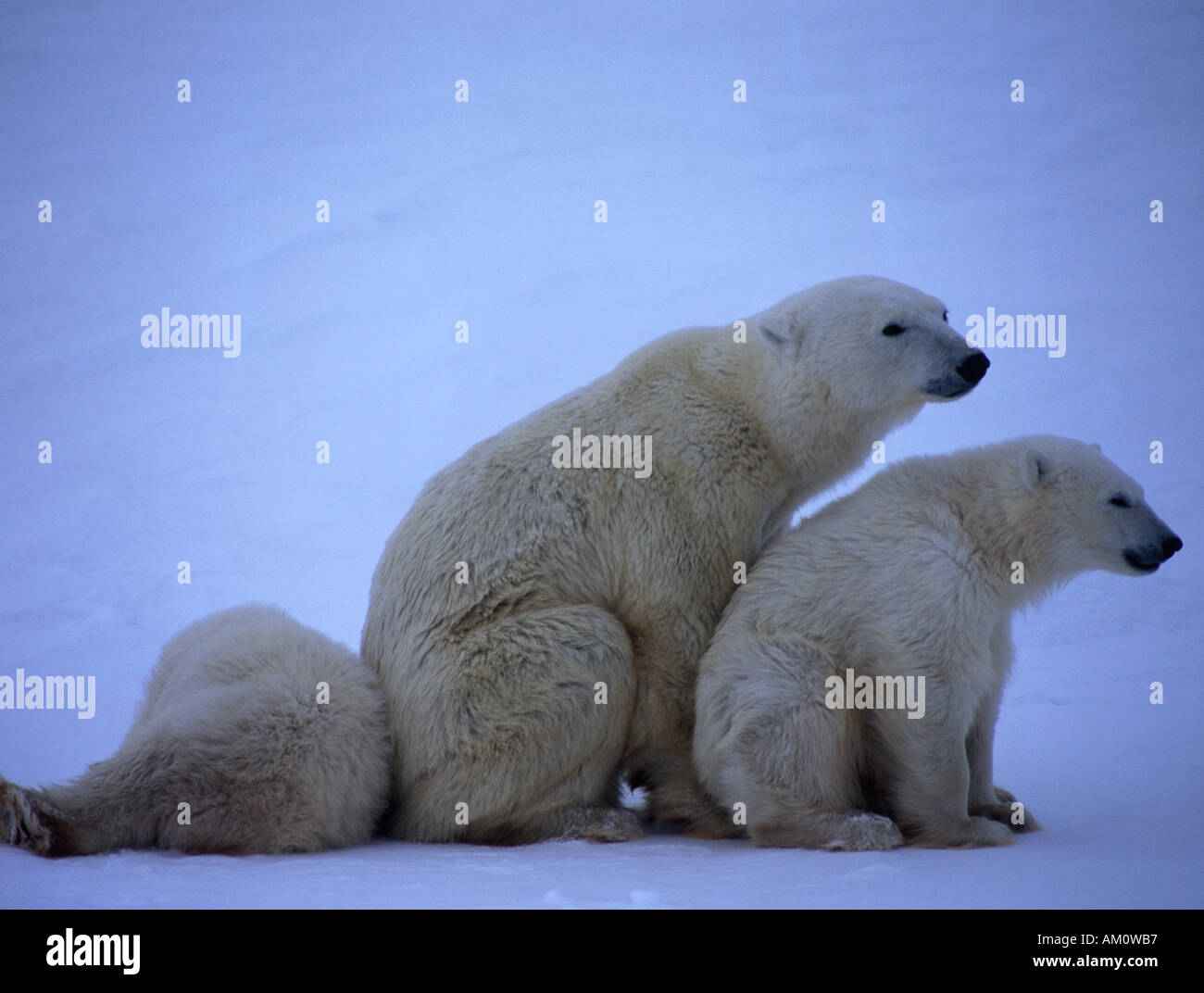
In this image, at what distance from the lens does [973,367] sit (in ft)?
18.3

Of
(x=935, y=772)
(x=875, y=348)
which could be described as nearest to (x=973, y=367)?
(x=875, y=348)

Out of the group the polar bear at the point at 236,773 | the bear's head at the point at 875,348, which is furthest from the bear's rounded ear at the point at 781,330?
the polar bear at the point at 236,773

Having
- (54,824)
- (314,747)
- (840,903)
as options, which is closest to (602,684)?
(314,747)

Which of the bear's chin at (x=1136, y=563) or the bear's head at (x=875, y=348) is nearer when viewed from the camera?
the bear's chin at (x=1136, y=563)

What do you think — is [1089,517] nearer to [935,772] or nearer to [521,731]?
[935,772]

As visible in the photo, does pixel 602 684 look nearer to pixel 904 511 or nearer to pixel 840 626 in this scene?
pixel 840 626

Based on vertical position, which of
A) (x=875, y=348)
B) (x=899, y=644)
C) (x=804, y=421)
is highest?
(x=875, y=348)

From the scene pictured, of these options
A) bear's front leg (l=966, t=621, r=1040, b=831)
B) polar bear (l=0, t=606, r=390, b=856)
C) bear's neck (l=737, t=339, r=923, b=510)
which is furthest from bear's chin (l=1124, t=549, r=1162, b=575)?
polar bear (l=0, t=606, r=390, b=856)

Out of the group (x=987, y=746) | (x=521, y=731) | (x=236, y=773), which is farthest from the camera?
(x=987, y=746)

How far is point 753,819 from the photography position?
17.0ft

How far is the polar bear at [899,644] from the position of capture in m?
5.07

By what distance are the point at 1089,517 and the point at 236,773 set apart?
3486 mm

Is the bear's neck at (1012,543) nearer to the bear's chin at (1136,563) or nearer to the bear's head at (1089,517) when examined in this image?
the bear's head at (1089,517)

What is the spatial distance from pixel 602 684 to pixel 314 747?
3.77 ft
